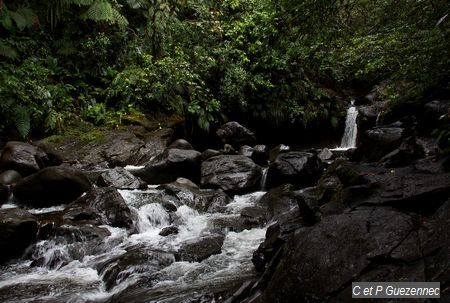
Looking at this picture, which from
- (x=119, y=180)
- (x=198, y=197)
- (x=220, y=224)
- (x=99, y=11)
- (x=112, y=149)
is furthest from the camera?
(x=99, y=11)

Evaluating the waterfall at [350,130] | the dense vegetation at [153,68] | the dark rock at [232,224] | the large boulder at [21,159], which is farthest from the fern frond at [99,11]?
the waterfall at [350,130]

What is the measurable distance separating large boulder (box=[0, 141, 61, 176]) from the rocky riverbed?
0.03 m

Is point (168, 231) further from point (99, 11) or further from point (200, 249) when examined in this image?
point (99, 11)

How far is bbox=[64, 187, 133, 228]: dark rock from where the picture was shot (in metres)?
6.28

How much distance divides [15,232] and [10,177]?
2.58 m

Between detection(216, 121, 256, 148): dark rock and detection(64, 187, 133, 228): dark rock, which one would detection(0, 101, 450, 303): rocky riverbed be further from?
detection(216, 121, 256, 148): dark rock

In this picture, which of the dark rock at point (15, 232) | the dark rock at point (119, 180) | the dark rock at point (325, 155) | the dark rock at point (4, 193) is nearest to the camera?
the dark rock at point (15, 232)

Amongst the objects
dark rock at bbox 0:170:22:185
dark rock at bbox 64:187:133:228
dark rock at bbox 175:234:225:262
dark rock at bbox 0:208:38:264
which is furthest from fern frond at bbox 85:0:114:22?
dark rock at bbox 175:234:225:262

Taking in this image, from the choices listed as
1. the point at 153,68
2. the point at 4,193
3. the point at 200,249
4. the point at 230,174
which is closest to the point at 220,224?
the point at 200,249

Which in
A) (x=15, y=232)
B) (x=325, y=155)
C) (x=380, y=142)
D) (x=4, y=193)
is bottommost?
(x=15, y=232)

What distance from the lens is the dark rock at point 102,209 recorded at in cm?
628

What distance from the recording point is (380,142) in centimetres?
716

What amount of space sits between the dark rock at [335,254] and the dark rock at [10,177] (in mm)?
6087

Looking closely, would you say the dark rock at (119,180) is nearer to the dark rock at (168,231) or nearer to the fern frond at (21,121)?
the dark rock at (168,231)
